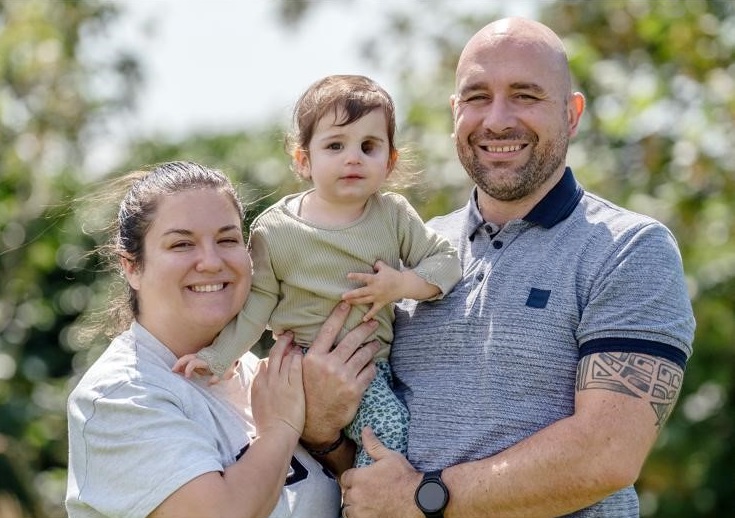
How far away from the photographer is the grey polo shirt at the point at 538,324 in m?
3.80

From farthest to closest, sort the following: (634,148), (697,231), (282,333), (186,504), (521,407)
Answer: (634,148) < (697,231) < (282,333) < (521,407) < (186,504)

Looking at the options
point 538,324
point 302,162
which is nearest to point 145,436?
point 302,162

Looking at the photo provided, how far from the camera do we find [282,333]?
4.25m

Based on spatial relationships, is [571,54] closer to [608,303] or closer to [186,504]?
[608,303]

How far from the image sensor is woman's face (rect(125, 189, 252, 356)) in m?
3.94

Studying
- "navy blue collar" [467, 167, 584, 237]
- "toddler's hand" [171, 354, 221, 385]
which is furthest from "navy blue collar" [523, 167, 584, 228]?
"toddler's hand" [171, 354, 221, 385]

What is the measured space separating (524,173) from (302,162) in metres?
0.72

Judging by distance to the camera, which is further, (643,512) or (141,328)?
(643,512)

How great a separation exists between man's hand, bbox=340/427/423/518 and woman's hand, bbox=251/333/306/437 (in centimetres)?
24

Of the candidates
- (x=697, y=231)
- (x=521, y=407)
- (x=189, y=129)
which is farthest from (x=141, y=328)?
(x=189, y=129)

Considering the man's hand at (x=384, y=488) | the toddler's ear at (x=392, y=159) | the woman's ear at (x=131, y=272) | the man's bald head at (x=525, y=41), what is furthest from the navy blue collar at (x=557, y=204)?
the woman's ear at (x=131, y=272)

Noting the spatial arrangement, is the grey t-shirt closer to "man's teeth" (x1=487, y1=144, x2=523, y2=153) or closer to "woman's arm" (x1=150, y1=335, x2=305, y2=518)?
"woman's arm" (x1=150, y1=335, x2=305, y2=518)

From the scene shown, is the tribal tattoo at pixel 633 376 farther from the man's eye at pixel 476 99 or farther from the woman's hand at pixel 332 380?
the man's eye at pixel 476 99

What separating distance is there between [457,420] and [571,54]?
5.45 m
